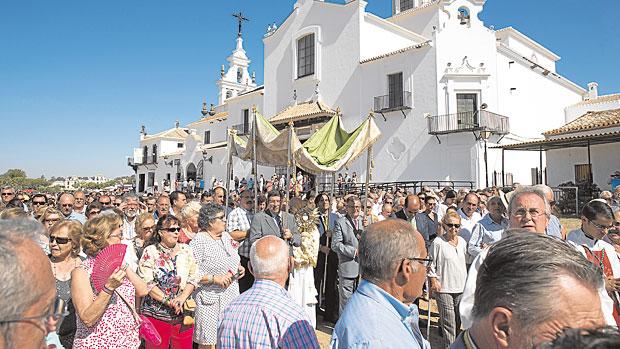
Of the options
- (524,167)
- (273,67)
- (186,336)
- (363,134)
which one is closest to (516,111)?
(524,167)

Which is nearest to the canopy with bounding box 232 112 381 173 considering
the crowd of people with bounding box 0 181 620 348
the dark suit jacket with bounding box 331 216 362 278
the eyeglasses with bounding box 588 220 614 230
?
the crowd of people with bounding box 0 181 620 348

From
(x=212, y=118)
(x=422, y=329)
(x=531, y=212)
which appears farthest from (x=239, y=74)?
(x=531, y=212)

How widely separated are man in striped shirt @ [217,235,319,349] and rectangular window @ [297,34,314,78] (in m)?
24.7

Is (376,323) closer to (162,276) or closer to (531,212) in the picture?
(531,212)

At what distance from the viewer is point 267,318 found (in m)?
2.31

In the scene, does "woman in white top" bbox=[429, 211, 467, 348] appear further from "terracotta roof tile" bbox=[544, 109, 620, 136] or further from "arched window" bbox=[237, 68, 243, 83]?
"arched window" bbox=[237, 68, 243, 83]

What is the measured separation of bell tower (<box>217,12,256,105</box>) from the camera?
42.8 m

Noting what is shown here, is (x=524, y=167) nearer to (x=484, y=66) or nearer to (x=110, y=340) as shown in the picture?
(x=484, y=66)

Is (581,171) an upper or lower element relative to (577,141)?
lower

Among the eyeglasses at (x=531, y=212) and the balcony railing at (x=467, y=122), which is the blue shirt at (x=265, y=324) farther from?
the balcony railing at (x=467, y=122)

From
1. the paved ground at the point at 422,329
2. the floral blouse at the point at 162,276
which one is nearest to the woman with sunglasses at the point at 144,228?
the floral blouse at the point at 162,276

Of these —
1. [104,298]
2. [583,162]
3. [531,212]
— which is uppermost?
[583,162]

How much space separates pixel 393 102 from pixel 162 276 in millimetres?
20194

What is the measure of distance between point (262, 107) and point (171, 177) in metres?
14.1
